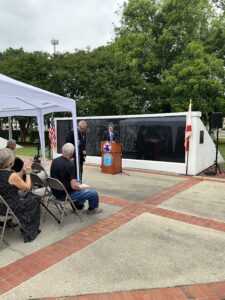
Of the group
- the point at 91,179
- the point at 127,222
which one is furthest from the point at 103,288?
the point at 91,179

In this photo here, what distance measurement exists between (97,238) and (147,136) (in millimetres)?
6433

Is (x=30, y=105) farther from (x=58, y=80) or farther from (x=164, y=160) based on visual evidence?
(x=58, y=80)

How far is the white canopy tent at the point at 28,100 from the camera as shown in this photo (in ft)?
15.2

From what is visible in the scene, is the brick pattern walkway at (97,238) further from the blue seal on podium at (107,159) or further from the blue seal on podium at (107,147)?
the blue seal on podium at (107,147)

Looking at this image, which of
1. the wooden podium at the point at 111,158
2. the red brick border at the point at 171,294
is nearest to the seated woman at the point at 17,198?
the red brick border at the point at 171,294

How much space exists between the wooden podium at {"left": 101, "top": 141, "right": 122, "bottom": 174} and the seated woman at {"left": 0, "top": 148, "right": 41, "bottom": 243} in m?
5.33

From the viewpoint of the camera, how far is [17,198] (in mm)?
4062

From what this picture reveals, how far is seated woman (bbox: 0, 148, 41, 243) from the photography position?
394 centimetres

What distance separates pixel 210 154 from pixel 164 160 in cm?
204

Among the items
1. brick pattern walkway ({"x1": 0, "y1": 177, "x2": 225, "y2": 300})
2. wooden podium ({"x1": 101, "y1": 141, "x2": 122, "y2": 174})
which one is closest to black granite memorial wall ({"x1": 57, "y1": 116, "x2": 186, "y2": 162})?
wooden podium ({"x1": 101, "y1": 141, "x2": 122, "y2": 174})

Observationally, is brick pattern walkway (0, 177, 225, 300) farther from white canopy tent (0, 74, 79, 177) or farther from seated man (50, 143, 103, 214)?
white canopy tent (0, 74, 79, 177)

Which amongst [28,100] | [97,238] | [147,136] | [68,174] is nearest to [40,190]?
[68,174]

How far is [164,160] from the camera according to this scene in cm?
1000

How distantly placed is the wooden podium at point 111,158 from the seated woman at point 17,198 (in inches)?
210
